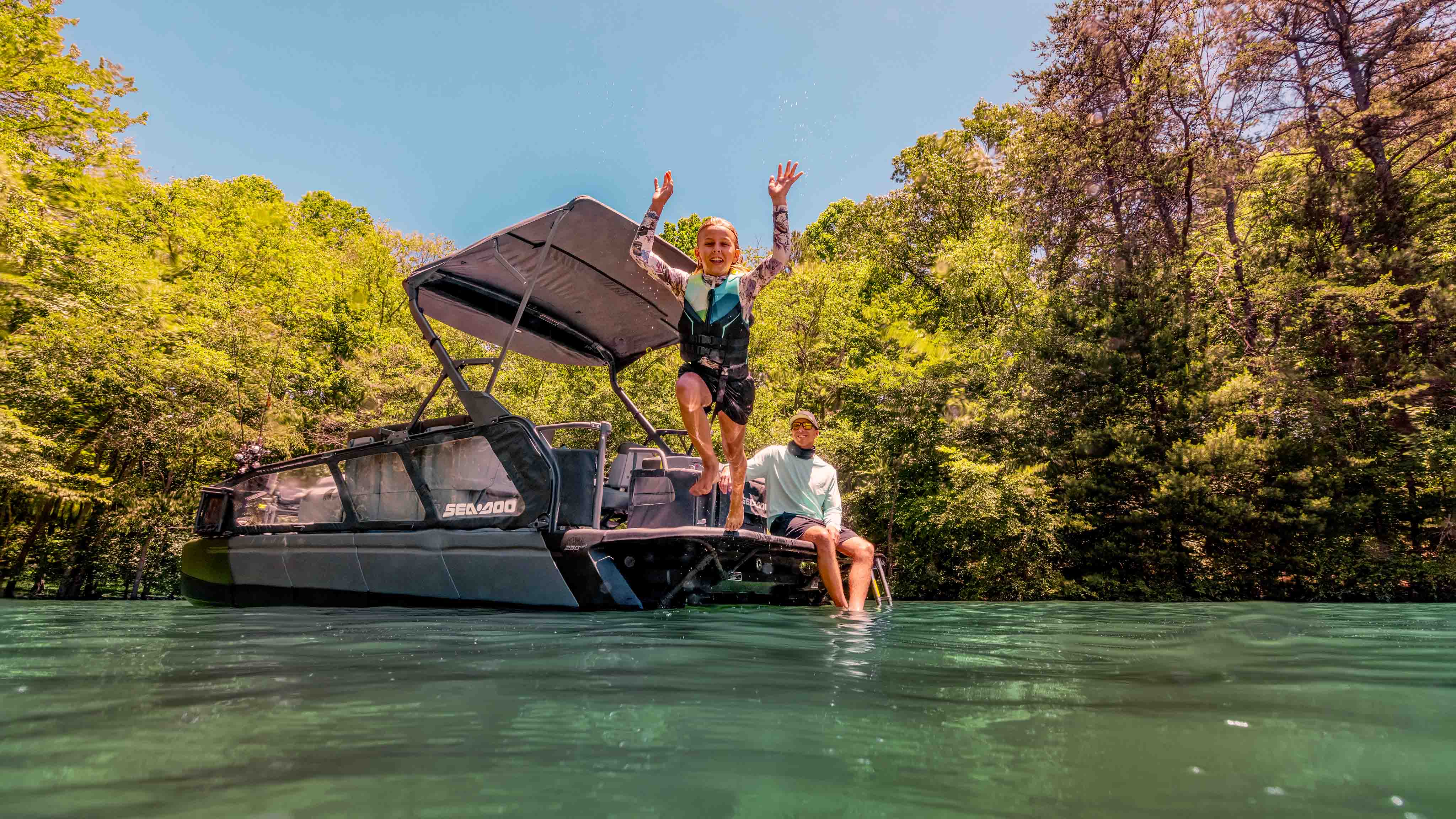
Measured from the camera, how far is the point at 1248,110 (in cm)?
1592

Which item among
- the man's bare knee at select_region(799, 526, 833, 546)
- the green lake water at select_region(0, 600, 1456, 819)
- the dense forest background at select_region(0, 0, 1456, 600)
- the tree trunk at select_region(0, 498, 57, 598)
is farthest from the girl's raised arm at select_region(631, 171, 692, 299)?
the tree trunk at select_region(0, 498, 57, 598)

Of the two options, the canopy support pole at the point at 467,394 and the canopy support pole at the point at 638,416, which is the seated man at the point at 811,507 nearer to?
the canopy support pole at the point at 638,416

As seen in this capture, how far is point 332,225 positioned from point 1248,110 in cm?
3261

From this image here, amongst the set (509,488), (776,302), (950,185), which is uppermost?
(950,185)

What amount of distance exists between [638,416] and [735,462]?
200 centimetres

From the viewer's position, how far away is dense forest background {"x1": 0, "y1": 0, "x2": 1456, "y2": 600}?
13609 mm

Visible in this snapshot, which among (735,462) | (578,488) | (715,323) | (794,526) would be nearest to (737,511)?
(735,462)

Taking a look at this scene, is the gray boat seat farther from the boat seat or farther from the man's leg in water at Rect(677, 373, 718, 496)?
the man's leg in water at Rect(677, 373, 718, 496)

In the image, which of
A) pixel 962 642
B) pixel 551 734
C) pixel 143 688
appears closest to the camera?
pixel 551 734

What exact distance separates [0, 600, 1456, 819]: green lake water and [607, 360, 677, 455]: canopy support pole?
13.9 feet

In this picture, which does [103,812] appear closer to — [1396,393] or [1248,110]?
[1396,393]

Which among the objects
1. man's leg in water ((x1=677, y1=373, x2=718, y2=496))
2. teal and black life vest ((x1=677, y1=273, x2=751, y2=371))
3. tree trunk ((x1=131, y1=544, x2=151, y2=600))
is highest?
teal and black life vest ((x1=677, y1=273, x2=751, y2=371))

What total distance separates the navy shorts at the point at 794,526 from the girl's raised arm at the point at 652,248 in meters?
2.09

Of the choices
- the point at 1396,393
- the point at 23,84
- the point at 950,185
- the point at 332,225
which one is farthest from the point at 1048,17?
the point at 332,225
